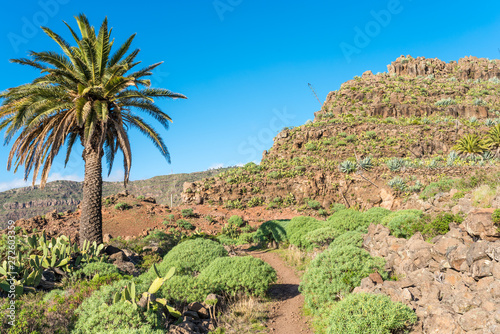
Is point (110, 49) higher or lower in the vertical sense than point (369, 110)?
lower

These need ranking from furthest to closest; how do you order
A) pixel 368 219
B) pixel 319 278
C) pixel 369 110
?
pixel 369 110
pixel 368 219
pixel 319 278

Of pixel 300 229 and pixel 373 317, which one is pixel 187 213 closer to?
pixel 300 229

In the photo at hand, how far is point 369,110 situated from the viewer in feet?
152

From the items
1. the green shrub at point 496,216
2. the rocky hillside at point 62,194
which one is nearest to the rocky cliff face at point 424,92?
the rocky hillside at point 62,194

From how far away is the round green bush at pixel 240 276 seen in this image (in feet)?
28.2

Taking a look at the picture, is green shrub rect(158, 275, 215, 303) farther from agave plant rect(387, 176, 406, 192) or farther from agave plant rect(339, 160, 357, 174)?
agave plant rect(339, 160, 357, 174)

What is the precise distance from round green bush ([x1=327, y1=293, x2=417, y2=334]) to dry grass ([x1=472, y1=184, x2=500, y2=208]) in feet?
16.6

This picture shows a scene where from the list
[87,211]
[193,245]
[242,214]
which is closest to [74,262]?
[87,211]

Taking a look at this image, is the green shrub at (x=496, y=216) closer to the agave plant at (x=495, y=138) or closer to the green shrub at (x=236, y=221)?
the green shrub at (x=236, y=221)

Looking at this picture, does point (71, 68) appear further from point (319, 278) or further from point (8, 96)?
point (319, 278)

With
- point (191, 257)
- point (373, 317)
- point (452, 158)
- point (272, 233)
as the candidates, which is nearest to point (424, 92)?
point (452, 158)

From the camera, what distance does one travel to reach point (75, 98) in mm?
12570

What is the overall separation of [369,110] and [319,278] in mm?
43442

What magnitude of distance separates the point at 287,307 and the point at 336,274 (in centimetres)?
182
